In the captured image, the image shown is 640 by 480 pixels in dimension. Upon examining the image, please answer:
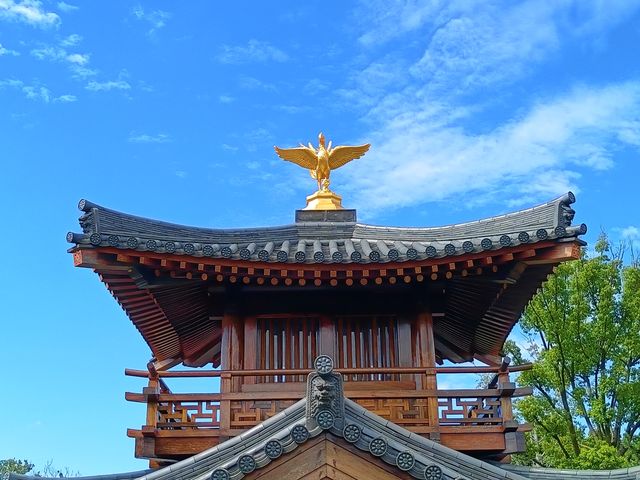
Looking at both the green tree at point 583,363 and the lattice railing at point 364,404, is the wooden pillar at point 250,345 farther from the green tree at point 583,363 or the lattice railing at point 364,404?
the green tree at point 583,363

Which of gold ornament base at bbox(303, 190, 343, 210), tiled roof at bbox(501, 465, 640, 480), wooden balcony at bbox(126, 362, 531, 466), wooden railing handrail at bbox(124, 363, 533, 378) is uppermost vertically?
gold ornament base at bbox(303, 190, 343, 210)

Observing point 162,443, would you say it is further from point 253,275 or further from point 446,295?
point 446,295

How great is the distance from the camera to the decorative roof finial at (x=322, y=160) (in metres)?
16.1

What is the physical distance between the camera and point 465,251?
12.1 metres

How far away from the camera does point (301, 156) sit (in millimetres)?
16172

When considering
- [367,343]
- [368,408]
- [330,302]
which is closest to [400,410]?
[368,408]

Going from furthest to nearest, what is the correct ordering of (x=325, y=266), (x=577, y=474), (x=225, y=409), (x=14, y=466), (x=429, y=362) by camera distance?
(x=14, y=466), (x=429, y=362), (x=325, y=266), (x=225, y=409), (x=577, y=474)

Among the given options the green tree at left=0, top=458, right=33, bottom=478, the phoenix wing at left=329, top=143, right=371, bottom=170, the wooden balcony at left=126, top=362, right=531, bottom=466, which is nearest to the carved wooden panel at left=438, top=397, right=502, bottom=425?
the wooden balcony at left=126, top=362, right=531, bottom=466

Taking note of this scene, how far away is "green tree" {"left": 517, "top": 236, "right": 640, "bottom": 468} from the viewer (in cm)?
2911

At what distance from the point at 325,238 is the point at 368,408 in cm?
380

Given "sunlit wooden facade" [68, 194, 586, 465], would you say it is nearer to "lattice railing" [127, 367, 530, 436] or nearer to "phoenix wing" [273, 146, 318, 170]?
"lattice railing" [127, 367, 530, 436]

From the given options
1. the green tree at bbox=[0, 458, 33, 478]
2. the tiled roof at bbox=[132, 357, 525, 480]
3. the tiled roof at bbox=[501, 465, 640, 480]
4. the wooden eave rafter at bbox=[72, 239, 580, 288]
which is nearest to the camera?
the tiled roof at bbox=[132, 357, 525, 480]

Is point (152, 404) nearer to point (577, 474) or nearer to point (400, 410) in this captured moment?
point (400, 410)

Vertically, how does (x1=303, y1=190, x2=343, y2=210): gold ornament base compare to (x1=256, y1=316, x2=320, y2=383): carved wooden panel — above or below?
above
